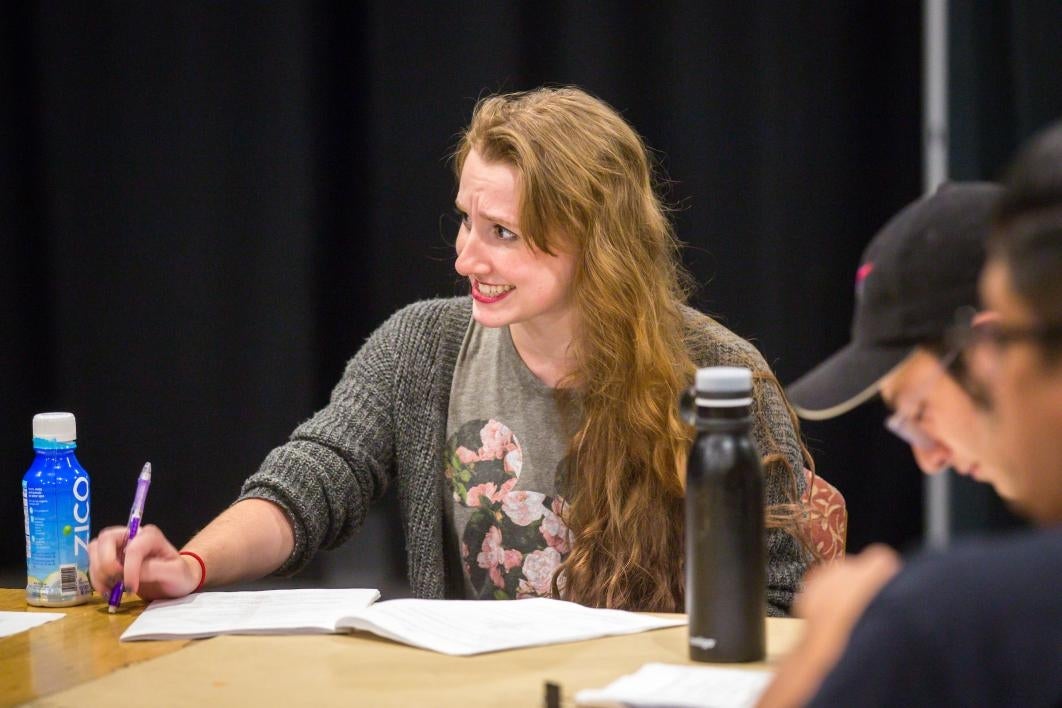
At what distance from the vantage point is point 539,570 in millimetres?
1858

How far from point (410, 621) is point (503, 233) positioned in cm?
69

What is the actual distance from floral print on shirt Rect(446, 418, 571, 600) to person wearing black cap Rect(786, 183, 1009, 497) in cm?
79

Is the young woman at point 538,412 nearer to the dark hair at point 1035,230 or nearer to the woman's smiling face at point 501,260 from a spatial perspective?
the woman's smiling face at point 501,260

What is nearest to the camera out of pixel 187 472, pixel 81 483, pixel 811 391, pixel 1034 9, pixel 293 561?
pixel 811 391

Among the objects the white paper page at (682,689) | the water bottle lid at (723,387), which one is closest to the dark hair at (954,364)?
the water bottle lid at (723,387)

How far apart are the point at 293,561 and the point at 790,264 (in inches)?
54.3

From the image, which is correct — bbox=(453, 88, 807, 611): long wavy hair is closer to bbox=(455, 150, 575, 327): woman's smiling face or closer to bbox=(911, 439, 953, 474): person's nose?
bbox=(455, 150, 575, 327): woman's smiling face

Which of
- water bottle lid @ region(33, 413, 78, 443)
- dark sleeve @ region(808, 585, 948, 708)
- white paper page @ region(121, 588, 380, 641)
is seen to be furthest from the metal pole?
dark sleeve @ region(808, 585, 948, 708)

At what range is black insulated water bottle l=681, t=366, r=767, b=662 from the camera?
3.90 ft

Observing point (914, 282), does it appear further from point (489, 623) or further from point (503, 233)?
point (503, 233)

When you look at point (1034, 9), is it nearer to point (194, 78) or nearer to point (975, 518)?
point (975, 518)

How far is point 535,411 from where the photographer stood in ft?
6.34

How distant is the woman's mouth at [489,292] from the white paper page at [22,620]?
0.71 metres

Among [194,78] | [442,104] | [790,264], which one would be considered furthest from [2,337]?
[790,264]
